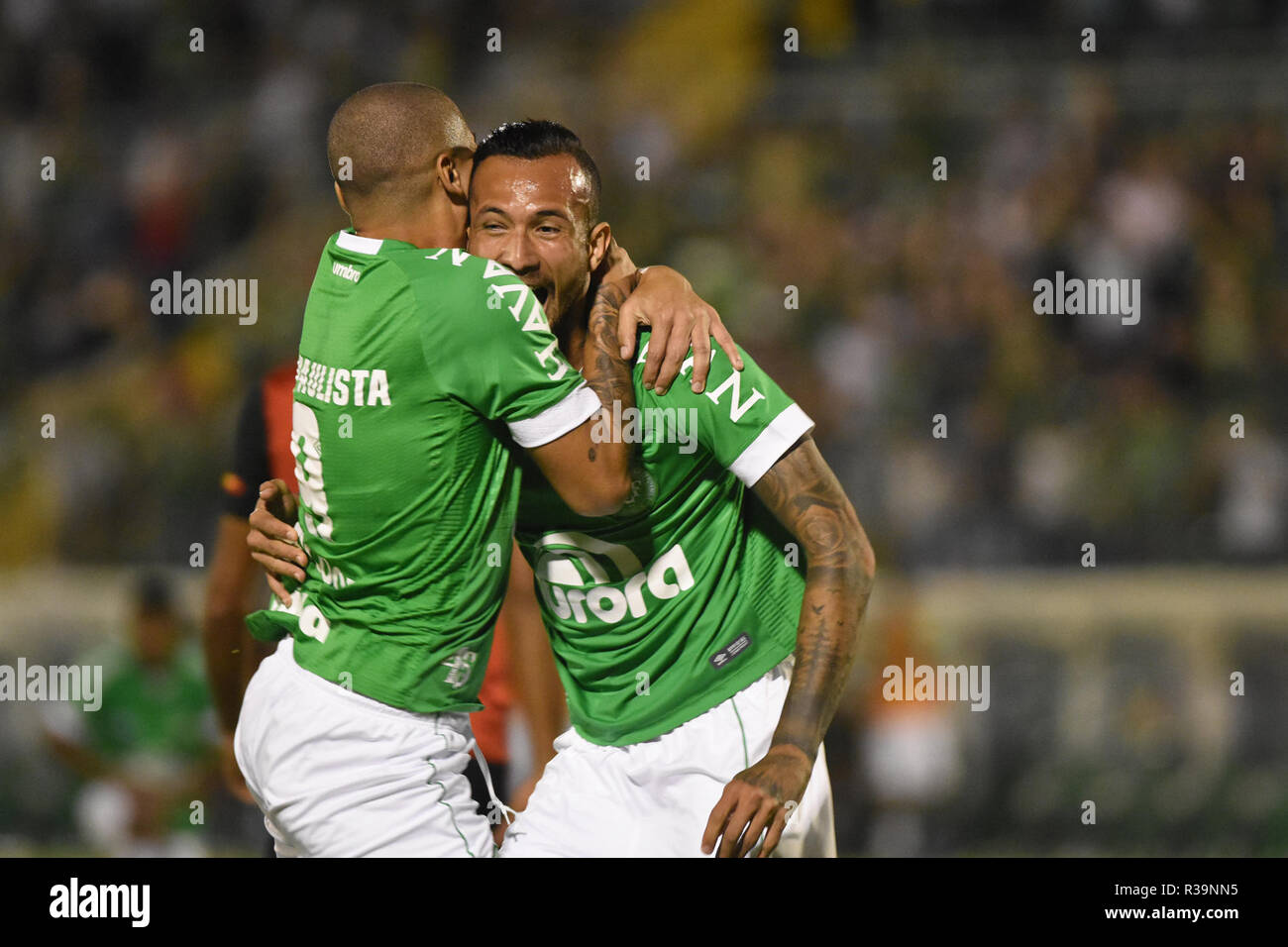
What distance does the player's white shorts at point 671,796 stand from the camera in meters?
2.96

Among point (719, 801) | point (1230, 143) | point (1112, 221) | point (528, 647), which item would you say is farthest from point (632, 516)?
point (1230, 143)

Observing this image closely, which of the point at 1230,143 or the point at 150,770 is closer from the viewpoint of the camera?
the point at 150,770

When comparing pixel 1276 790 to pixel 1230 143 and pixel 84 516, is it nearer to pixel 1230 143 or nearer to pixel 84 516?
pixel 1230 143

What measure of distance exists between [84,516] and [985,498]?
4.67 metres

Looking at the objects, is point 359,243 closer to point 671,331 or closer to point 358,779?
point 671,331

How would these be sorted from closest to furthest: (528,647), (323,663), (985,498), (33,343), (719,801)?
(719,801)
(323,663)
(528,647)
(985,498)
(33,343)

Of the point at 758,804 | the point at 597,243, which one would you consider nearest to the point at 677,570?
the point at 758,804

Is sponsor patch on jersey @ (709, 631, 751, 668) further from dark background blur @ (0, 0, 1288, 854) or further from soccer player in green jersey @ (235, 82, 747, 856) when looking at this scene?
dark background blur @ (0, 0, 1288, 854)

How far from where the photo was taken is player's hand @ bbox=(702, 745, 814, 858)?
8.63 ft

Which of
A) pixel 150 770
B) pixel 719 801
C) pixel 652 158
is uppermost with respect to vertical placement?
pixel 652 158

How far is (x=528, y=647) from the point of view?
4.19 metres

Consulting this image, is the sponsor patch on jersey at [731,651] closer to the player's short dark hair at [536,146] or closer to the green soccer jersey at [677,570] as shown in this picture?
the green soccer jersey at [677,570]

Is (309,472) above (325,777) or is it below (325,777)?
above

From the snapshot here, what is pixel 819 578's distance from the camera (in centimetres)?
288
